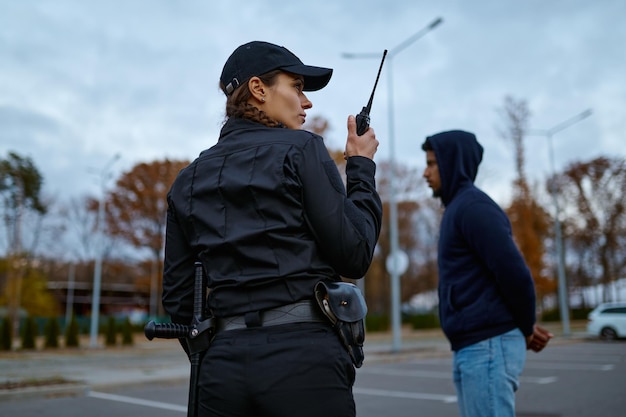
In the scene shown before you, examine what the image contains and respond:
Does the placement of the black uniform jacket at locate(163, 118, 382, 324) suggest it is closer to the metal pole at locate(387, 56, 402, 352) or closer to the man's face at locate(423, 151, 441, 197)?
the man's face at locate(423, 151, 441, 197)

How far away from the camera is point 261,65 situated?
191 centimetres

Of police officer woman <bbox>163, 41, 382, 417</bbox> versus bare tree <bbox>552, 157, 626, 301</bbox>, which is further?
bare tree <bbox>552, 157, 626, 301</bbox>

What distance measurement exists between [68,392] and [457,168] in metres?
7.53

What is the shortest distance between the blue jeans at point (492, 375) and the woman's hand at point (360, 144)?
1.48 m

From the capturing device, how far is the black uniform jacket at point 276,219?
5.39 feet

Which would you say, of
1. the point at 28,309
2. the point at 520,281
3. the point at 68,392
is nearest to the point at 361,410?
the point at 68,392

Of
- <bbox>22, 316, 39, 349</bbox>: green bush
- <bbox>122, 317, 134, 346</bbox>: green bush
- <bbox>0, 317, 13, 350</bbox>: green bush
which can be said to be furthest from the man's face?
<bbox>122, 317, 134, 346</bbox>: green bush

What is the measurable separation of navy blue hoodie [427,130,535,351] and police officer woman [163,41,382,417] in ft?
4.23

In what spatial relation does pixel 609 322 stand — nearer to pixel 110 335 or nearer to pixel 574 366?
pixel 574 366

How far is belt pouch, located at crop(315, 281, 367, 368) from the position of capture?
163 cm

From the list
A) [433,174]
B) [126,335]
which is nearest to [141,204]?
[126,335]

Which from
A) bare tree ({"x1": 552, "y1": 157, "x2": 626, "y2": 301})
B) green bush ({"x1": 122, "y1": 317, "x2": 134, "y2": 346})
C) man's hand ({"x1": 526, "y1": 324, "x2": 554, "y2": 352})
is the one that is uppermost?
bare tree ({"x1": 552, "y1": 157, "x2": 626, "y2": 301})

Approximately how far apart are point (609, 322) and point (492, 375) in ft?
86.6

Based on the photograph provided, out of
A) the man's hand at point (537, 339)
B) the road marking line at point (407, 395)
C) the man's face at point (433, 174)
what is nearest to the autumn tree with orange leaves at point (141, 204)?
the road marking line at point (407, 395)
